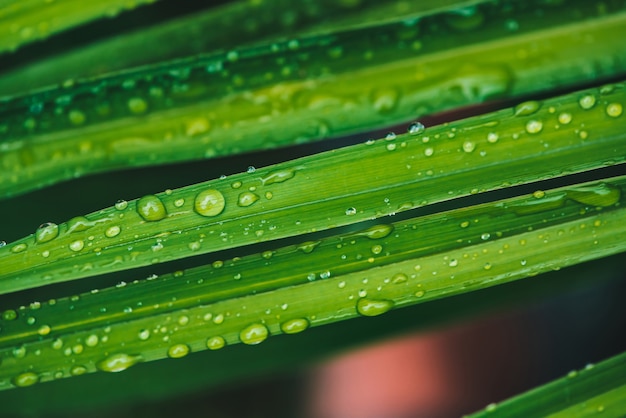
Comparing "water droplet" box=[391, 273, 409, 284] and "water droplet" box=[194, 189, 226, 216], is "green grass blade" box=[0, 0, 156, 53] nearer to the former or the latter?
"water droplet" box=[194, 189, 226, 216]

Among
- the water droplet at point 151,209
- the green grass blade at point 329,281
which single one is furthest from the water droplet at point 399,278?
the water droplet at point 151,209

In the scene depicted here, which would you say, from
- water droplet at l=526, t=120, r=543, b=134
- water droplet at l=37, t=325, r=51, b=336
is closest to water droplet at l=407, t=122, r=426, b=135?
water droplet at l=526, t=120, r=543, b=134

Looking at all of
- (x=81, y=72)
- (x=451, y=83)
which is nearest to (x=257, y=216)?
(x=451, y=83)

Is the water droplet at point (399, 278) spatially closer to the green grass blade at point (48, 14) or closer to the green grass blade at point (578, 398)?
the green grass blade at point (578, 398)

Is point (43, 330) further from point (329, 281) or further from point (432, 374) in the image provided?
point (432, 374)

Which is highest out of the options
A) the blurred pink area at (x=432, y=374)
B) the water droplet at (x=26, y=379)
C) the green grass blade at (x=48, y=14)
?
the green grass blade at (x=48, y=14)

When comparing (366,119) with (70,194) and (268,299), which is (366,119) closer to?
(268,299)

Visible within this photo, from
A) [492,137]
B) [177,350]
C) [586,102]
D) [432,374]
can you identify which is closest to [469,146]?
[492,137]
